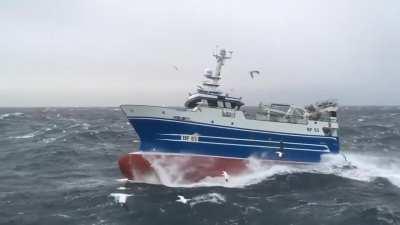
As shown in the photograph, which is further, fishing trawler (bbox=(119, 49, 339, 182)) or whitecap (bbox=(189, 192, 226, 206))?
fishing trawler (bbox=(119, 49, 339, 182))

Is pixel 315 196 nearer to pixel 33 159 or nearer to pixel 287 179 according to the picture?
pixel 287 179

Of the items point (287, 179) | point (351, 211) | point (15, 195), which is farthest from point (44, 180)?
point (351, 211)

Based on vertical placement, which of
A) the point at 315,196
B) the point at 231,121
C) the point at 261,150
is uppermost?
the point at 231,121

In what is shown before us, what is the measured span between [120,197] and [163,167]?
562 centimetres

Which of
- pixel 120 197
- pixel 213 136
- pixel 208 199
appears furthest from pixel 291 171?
pixel 120 197

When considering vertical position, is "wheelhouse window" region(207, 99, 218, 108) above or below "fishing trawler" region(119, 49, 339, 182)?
above

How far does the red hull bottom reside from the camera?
128 feet

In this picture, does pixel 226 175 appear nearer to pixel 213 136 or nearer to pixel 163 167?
pixel 213 136

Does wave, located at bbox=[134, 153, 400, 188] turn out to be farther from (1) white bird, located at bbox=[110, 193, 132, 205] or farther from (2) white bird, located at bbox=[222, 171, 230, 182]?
(1) white bird, located at bbox=[110, 193, 132, 205]

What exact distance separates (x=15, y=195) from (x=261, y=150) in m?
21.3

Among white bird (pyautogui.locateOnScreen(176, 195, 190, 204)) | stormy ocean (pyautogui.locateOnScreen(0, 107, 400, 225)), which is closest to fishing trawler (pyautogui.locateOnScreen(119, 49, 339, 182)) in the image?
stormy ocean (pyautogui.locateOnScreen(0, 107, 400, 225))

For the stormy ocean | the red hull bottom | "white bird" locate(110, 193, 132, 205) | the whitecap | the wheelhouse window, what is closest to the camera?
the stormy ocean

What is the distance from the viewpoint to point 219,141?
1609 inches

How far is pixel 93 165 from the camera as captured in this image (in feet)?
163
